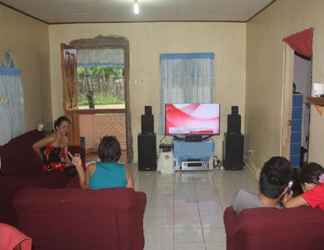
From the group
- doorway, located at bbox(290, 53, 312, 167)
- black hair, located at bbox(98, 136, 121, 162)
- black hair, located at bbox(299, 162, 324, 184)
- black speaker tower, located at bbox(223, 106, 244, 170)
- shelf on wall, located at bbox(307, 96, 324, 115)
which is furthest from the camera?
black speaker tower, located at bbox(223, 106, 244, 170)

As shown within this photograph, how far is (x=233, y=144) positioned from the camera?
588 centimetres

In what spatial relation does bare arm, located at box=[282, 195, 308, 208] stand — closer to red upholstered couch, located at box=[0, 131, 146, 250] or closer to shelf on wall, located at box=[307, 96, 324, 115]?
shelf on wall, located at box=[307, 96, 324, 115]

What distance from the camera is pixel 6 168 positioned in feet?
12.9

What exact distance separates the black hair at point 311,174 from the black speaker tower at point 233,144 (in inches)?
136

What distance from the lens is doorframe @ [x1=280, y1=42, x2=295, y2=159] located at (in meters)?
4.17

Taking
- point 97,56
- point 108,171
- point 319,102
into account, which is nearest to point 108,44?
point 97,56

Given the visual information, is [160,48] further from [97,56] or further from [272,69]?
[272,69]

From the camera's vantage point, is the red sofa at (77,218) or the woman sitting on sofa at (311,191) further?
the red sofa at (77,218)

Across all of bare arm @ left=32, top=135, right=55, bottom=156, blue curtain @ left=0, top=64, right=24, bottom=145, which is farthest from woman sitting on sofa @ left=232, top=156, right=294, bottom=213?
blue curtain @ left=0, top=64, right=24, bottom=145

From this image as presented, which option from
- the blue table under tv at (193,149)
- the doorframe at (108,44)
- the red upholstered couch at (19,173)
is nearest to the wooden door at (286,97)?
the blue table under tv at (193,149)

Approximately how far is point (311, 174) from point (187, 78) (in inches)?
159

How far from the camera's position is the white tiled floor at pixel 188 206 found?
3463 mm

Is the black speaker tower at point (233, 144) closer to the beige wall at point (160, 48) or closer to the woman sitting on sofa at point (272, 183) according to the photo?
the beige wall at point (160, 48)

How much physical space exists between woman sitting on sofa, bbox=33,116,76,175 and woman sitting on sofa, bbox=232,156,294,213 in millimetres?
2840
